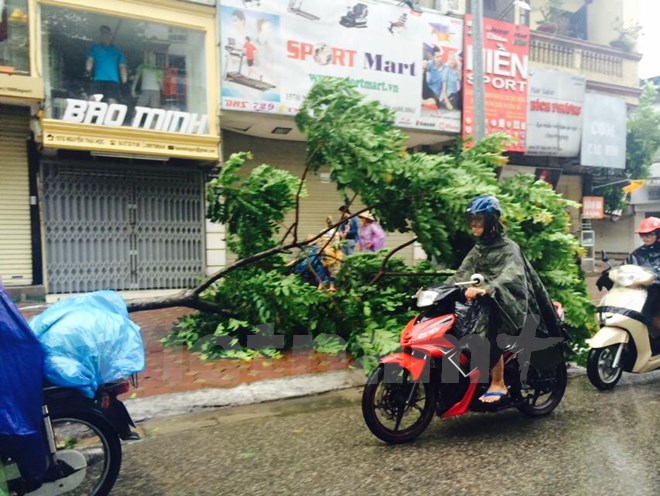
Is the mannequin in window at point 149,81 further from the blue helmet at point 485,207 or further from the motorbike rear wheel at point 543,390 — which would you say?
the motorbike rear wheel at point 543,390

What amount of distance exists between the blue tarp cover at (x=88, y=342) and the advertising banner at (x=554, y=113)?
12.9m

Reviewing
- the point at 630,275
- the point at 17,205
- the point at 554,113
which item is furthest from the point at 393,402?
the point at 554,113

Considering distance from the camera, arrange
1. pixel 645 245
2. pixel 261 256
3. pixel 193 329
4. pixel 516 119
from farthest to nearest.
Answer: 1. pixel 516 119
2. pixel 193 329
3. pixel 261 256
4. pixel 645 245

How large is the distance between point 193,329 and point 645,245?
5024 millimetres

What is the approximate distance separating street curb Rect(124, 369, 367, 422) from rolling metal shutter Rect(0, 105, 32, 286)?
6344 millimetres

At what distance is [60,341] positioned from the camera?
2.77m

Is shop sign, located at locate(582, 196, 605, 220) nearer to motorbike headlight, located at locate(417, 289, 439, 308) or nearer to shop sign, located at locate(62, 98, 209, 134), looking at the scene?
shop sign, located at locate(62, 98, 209, 134)

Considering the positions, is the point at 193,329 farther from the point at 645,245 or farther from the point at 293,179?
the point at 645,245

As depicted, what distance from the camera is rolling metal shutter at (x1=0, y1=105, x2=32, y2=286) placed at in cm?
965

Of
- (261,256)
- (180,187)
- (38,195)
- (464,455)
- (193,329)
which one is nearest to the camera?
(464,455)

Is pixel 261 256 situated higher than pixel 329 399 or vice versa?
pixel 261 256

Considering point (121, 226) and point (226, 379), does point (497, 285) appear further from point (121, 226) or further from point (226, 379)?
point (121, 226)

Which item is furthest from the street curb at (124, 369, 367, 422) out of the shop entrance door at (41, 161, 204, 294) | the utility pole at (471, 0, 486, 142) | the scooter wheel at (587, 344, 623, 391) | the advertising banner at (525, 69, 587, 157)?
the advertising banner at (525, 69, 587, 157)

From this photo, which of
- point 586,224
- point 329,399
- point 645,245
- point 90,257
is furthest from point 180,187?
point 586,224
